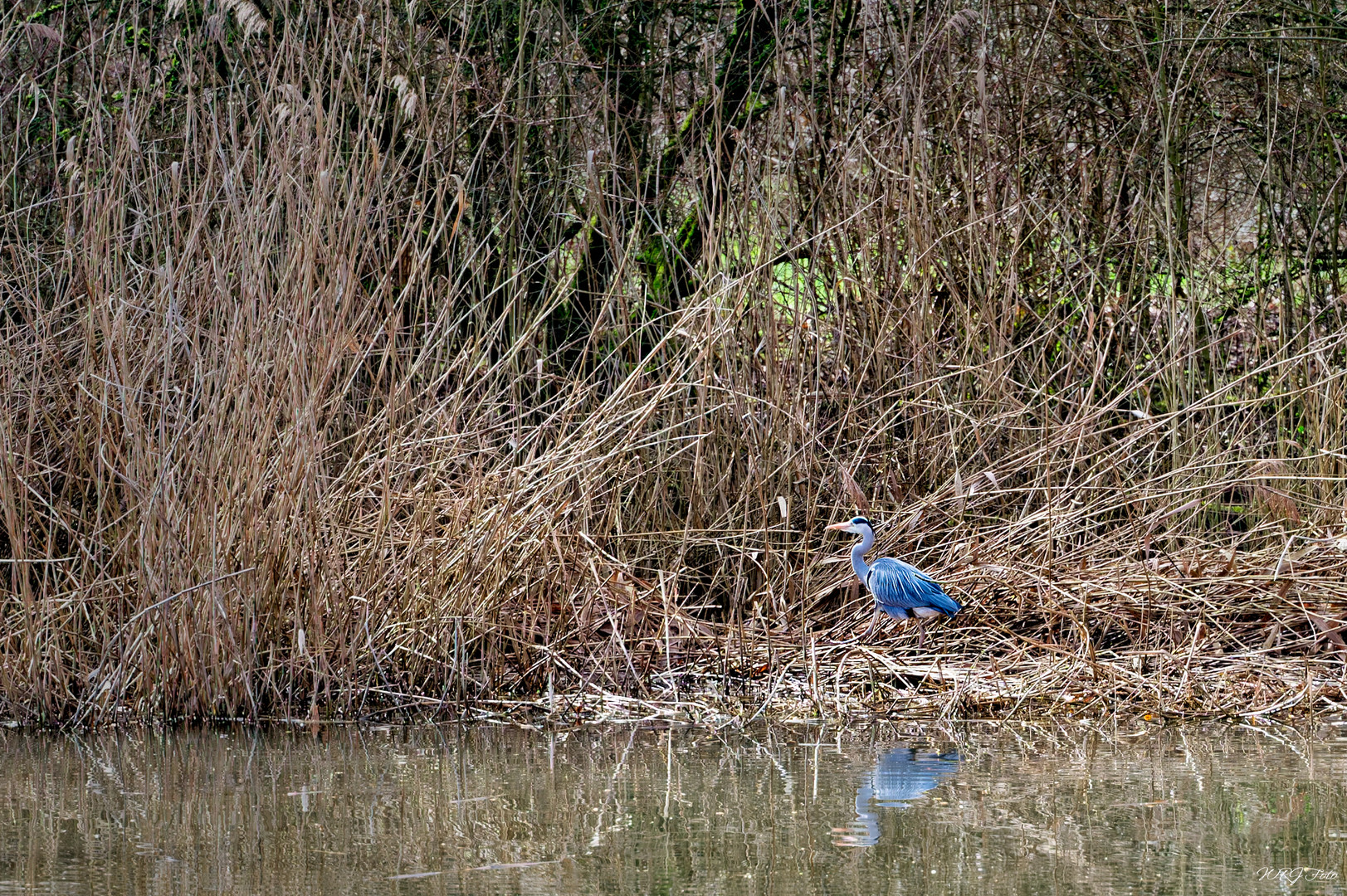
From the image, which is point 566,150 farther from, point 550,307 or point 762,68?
point 550,307

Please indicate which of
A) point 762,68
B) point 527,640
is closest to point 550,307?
point 527,640

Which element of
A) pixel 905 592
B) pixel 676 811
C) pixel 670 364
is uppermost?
pixel 670 364

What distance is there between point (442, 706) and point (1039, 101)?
3085mm

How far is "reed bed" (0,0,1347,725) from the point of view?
12.7 feet

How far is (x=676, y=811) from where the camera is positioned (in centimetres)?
292

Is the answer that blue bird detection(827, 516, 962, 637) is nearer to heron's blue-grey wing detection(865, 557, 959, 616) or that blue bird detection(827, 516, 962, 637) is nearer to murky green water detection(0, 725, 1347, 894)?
heron's blue-grey wing detection(865, 557, 959, 616)

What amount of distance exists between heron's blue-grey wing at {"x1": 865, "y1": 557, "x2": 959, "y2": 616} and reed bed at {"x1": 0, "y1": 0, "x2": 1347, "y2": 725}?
0.60 ft

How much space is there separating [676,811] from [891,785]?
0.46 metres
